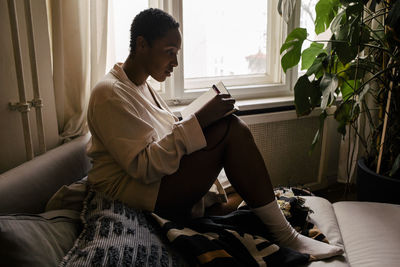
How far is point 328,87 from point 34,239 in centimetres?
140

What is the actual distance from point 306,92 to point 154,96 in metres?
0.80

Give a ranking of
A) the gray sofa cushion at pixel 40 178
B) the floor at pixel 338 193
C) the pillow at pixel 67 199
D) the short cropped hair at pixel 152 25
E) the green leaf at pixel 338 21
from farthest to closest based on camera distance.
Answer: the floor at pixel 338 193, the green leaf at pixel 338 21, the short cropped hair at pixel 152 25, the pillow at pixel 67 199, the gray sofa cushion at pixel 40 178

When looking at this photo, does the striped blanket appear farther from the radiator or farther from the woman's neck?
the radiator

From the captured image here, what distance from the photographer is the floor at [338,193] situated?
2.34 meters

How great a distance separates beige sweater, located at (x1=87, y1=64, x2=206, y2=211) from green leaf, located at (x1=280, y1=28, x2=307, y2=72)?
2.93ft

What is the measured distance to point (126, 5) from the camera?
1.90 meters

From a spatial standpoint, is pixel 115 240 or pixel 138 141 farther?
pixel 138 141

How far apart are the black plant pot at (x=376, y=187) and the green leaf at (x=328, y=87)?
0.41 meters

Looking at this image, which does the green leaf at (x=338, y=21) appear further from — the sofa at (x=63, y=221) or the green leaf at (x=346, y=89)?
the sofa at (x=63, y=221)

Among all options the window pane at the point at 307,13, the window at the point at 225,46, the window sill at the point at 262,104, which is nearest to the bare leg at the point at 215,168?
the window sill at the point at 262,104

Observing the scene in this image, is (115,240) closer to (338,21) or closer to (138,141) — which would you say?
A: (138,141)

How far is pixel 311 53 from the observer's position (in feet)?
6.36

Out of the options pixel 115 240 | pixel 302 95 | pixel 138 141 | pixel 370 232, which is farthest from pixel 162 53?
pixel 370 232

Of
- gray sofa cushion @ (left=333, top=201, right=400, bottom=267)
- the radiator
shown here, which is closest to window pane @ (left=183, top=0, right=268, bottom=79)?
the radiator
